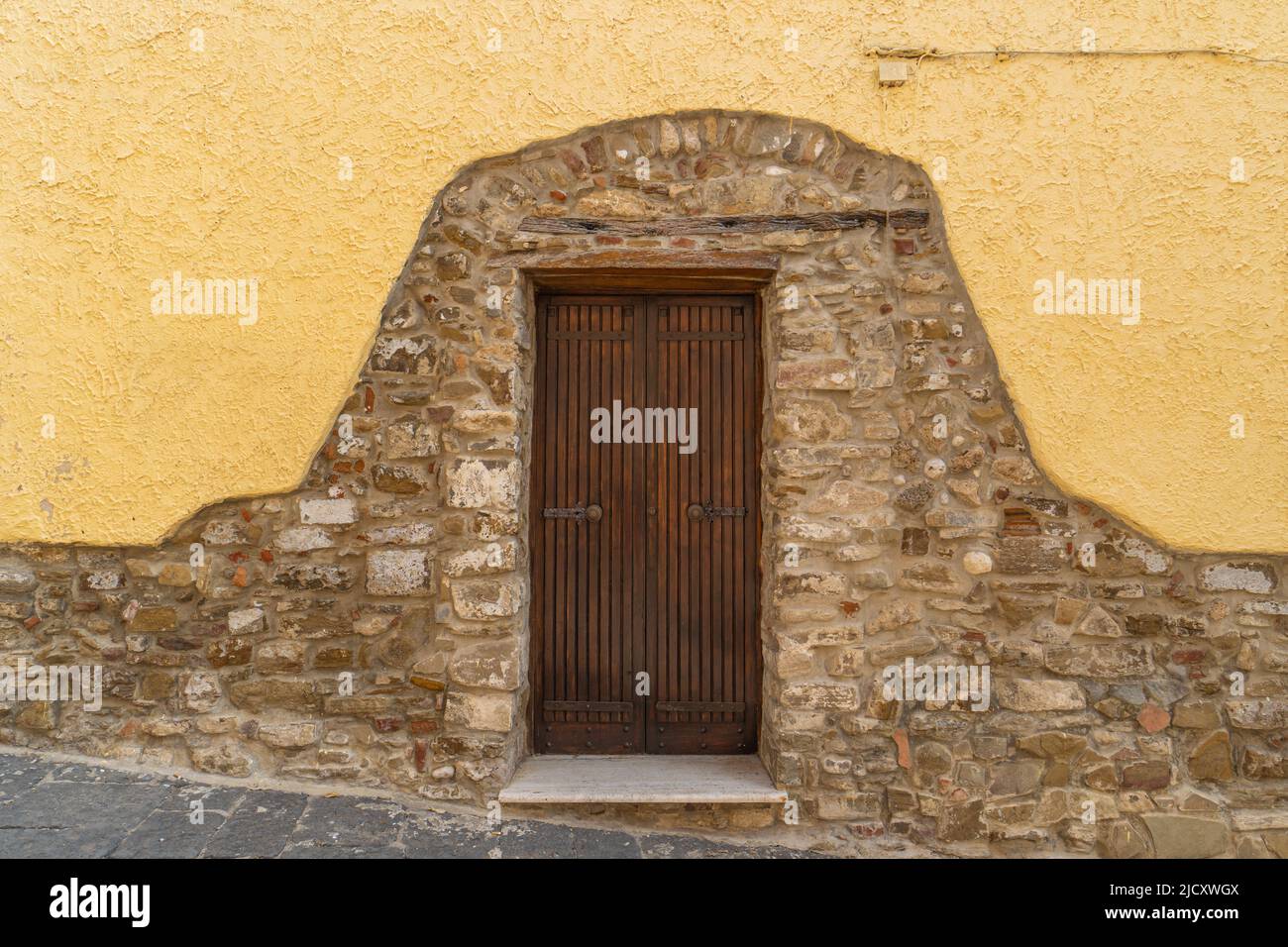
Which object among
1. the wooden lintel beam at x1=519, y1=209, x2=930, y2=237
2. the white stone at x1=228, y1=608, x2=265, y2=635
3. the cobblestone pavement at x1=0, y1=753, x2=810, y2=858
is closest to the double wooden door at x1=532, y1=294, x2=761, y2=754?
the wooden lintel beam at x1=519, y1=209, x2=930, y2=237

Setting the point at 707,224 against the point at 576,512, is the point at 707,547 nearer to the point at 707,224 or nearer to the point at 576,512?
the point at 576,512

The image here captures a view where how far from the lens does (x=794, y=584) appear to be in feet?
10.4

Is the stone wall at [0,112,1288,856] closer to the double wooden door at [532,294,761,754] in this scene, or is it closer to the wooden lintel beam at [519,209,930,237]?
the wooden lintel beam at [519,209,930,237]

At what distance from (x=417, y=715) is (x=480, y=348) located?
1531 mm

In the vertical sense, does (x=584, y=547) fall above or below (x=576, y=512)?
below

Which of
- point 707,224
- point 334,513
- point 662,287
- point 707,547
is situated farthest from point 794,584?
point 334,513


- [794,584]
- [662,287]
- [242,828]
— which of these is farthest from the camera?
[662,287]

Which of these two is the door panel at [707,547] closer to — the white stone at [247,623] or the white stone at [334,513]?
the white stone at [334,513]

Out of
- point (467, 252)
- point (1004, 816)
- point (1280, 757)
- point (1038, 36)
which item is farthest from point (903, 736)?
point (1038, 36)

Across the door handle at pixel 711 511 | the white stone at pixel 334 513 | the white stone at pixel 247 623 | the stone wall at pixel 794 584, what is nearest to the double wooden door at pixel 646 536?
the door handle at pixel 711 511

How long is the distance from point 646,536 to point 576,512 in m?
0.33

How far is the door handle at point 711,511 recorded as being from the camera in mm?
3449

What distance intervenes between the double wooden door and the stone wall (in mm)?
233

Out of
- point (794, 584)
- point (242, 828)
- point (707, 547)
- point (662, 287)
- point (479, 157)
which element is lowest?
point (242, 828)
